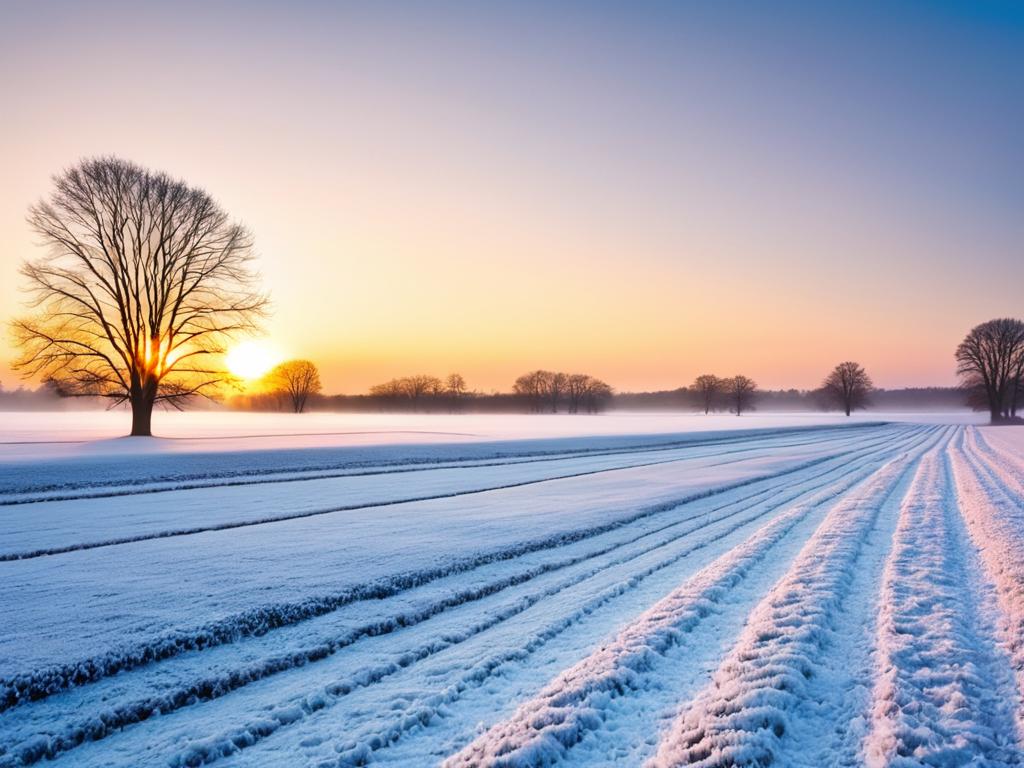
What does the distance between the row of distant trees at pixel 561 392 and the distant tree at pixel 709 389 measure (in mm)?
24157

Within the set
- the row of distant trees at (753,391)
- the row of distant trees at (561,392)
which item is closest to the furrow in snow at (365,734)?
the row of distant trees at (753,391)

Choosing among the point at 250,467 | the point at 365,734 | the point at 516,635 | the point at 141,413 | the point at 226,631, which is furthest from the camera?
the point at 141,413

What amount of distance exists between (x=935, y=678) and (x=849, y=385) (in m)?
108

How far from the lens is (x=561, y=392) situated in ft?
443

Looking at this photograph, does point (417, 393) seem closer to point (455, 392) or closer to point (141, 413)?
point (455, 392)

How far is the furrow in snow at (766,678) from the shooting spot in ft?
9.02

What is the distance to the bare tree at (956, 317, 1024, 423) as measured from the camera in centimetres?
6769

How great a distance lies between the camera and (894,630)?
4.17 meters

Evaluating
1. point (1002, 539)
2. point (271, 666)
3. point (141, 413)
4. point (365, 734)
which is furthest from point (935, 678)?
point (141, 413)

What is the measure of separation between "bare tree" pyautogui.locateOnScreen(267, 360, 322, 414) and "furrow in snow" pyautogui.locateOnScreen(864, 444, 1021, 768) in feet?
307

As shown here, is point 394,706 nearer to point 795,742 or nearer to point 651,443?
point 795,742

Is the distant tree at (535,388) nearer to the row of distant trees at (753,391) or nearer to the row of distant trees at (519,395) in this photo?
the row of distant trees at (519,395)

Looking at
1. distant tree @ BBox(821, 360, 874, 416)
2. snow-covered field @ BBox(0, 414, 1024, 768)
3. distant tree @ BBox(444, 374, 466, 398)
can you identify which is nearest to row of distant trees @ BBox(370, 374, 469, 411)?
distant tree @ BBox(444, 374, 466, 398)

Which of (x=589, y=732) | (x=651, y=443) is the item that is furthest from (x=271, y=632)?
(x=651, y=443)
